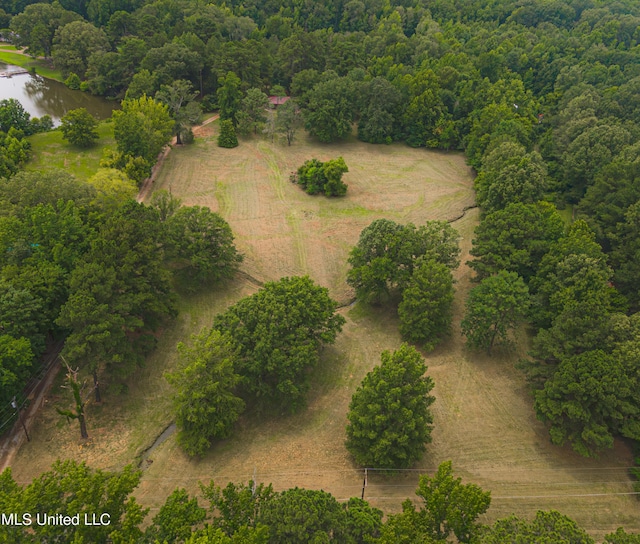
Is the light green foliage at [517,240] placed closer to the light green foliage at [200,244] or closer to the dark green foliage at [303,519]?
the light green foliage at [200,244]

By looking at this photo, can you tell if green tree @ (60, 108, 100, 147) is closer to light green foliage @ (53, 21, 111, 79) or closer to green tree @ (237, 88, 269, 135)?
green tree @ (237, 88, 269, 135)

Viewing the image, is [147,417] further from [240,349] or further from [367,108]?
[367,108]

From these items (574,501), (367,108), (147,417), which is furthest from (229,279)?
(367,108)

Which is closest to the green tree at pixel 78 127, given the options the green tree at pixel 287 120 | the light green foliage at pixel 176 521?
the green tree at pixel 287 120

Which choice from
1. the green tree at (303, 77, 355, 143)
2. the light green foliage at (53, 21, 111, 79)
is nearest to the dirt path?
the green tree at (303, 77, 355, 143)

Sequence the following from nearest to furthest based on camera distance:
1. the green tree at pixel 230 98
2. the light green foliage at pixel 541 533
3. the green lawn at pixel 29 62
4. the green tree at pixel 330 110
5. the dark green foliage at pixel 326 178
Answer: the light green foliage at pixel 541 533
the dark green foliage at pixel 326 178
the green tree at pixel 330 110
the green tree at pixel 230 98
the green lawn at pixel 29 62

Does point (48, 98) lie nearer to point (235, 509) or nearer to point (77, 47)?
point (77, 47)

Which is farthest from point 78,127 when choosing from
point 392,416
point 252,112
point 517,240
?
point 392,416
